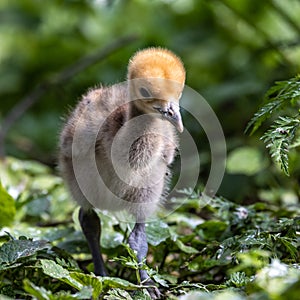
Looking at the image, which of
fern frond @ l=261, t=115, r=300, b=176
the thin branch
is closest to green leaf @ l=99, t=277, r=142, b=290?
fern frond @ l=261, t=115, r=300, b=176

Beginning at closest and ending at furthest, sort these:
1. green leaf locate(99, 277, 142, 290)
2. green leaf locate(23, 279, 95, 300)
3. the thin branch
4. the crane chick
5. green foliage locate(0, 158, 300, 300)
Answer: green leaf locate(23, 279, 95, 300) < green foliage locate(0, 158, 300, 300) < green leaf locate(99, 277, 142, 290) < the crane chick < the thin branch

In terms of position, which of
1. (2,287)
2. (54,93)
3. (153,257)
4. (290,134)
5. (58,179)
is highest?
(290,134)

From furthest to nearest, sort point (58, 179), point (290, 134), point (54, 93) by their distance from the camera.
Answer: point (54, 93)
point (58, 179)
point (290, 134)

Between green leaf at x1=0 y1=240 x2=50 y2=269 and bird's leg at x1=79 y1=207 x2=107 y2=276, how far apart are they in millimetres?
317

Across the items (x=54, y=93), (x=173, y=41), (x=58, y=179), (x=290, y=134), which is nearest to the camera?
(x=290, y=134)

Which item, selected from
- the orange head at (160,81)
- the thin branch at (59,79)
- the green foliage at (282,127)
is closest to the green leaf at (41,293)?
the green foliage at (282,127)

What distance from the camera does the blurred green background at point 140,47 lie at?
15.6 ft

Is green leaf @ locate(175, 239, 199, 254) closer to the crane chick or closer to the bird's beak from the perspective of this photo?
the crane chick

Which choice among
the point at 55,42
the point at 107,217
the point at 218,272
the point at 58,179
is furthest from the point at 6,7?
the point at 218,272

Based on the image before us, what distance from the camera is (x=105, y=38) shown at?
651cm

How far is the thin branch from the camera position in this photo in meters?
4.96

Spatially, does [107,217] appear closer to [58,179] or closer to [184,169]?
[58,179]

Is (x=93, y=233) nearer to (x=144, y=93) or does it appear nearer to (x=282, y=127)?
(x=144, y=93)

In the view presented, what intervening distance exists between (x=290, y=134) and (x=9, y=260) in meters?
0.95
